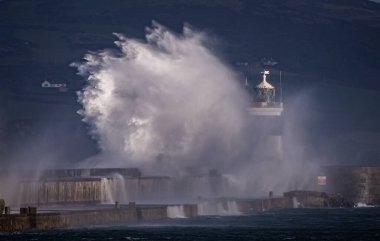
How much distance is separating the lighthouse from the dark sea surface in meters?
15.6

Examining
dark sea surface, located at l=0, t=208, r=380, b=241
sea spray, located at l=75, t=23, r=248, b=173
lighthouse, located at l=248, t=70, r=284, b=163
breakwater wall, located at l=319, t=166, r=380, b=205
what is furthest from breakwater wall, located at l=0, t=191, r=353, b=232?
sea spray, located at l=75, t=23, r=248, b=173

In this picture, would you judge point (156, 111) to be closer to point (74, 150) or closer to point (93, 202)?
point (93, 202)

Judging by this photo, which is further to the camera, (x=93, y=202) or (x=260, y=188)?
(x=260, y=188)

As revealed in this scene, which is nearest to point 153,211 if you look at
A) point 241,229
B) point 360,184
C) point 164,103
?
point 241,229

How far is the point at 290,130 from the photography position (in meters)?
142

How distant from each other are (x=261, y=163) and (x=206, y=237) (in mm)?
42676

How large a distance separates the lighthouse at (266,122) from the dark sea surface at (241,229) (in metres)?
15.6

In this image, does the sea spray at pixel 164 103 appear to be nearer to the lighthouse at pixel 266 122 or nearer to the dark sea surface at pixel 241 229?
the lighthouse at pixel 266 122

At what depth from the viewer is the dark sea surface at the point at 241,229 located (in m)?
83.9

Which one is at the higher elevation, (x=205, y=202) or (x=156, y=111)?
(x=156, y=111)

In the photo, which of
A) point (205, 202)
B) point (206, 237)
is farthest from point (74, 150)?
point (206, 237)

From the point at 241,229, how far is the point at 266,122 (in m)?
34.0

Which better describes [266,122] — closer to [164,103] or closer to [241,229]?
[164,103]

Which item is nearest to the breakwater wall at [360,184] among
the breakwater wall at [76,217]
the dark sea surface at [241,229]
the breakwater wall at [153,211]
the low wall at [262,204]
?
the breakwater wall at [153,211]
